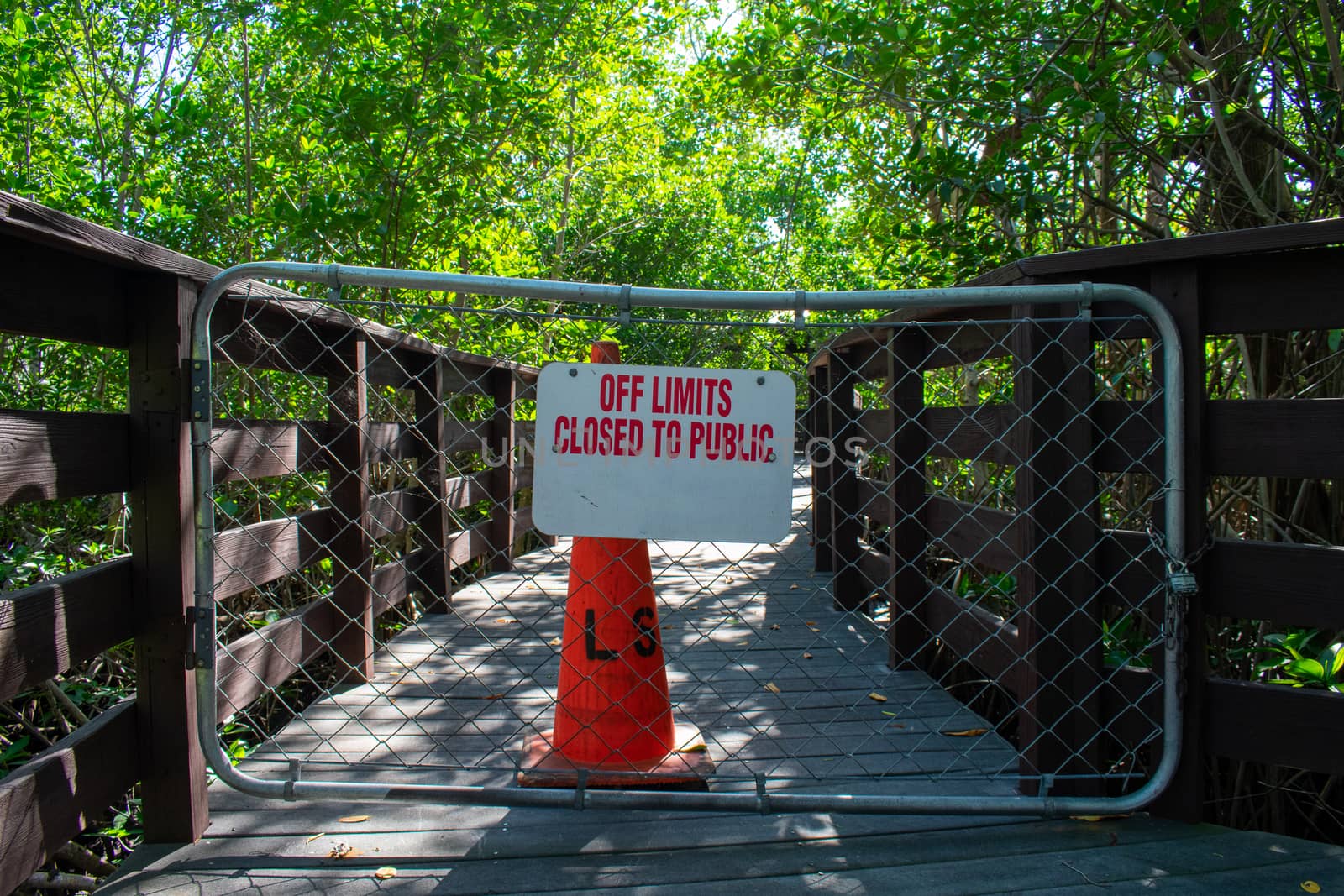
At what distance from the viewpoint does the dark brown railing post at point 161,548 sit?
215 centimetres

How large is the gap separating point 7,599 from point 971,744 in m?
2.78

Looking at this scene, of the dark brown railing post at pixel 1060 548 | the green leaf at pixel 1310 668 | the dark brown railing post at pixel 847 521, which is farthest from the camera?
the dark brown railing post at pixel 847 521

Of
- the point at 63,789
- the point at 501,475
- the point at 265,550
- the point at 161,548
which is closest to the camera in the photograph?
the point at 63,789

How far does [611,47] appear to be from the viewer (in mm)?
8586

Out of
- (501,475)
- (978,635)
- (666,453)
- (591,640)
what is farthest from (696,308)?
(501,475)

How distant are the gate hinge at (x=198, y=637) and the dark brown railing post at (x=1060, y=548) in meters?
2.24

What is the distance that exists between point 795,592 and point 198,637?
4.27m

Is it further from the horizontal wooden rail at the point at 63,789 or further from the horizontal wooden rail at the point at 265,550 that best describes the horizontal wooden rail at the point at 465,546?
the horizontal wooden rail at the point at 63,789

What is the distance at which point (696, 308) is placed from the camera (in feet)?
7.54

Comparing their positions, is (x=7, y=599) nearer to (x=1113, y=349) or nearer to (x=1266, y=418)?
(x=1266, y=418)

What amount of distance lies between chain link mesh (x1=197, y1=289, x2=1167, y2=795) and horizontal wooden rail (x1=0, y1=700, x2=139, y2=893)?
1.41 feet

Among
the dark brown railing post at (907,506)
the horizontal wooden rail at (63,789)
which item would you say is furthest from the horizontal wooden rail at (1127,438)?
the horizontal wooden rail at (63,789)

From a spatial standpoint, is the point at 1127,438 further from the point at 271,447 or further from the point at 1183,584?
the point at 271,447

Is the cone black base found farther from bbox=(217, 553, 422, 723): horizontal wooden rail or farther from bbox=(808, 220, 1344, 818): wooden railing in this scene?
bbox=(808, 220, 1344, 818): wooden railing
